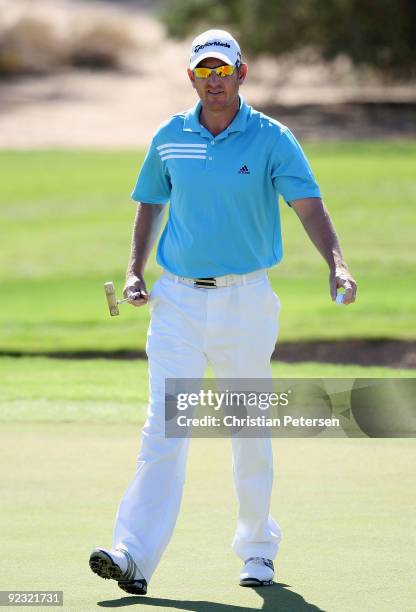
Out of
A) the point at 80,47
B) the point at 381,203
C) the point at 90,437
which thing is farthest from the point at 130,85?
the point at 90,437

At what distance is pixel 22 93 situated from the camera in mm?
47250

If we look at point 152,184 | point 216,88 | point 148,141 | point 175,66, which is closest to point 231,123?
point 216,88

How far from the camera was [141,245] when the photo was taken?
6.18 meters

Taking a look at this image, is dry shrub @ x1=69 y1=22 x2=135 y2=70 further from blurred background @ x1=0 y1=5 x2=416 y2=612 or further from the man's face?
the man's face

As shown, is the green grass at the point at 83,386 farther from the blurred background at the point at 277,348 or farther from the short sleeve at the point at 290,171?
the short sleeve at the point at 290,171

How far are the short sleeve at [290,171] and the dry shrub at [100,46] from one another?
45403mm

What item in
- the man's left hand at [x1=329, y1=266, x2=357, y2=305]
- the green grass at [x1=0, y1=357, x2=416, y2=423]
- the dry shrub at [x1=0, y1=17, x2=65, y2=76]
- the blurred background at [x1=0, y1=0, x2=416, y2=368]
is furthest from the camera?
the dry shrub at [x1=0, y1=17, x2=65, y2=76]

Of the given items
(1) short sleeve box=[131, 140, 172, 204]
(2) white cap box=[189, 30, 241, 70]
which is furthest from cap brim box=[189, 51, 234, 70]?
(1) short sleeve box=[131, 140, 172, 204]

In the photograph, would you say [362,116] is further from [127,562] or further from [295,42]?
[127,562]

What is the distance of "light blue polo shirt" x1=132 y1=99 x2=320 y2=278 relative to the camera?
5.84m

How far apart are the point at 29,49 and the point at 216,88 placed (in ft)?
150

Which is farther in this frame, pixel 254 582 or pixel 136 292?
pixel 136 292

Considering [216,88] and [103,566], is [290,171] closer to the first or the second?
[216,88]

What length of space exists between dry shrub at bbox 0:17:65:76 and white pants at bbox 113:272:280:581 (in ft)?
146
